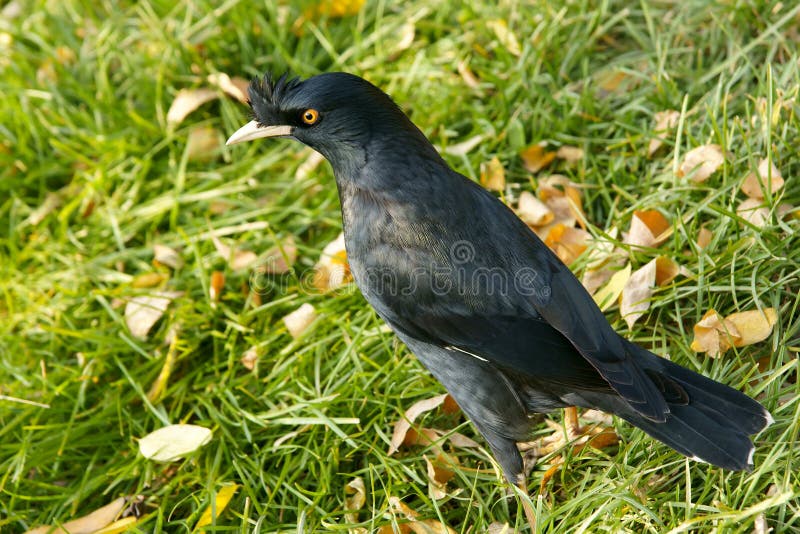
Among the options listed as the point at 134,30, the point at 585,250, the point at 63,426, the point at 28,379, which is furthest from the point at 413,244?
the point at 134,30

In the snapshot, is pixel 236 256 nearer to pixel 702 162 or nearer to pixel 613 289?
pixel 613 289

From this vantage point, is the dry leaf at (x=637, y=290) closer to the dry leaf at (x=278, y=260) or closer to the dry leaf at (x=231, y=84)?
the dry leaf at (x=278, y=260)

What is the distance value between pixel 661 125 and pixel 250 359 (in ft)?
7.49

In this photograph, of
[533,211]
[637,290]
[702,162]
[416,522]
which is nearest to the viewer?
[416,522]

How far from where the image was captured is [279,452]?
342 centimetres

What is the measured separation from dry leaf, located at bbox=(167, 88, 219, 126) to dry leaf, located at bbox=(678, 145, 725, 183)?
2.68 m

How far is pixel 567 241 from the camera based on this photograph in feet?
12.4

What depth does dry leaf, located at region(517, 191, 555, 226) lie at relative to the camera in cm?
386

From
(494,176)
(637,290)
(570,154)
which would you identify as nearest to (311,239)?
(494,176)

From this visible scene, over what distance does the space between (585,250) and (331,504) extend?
159cm

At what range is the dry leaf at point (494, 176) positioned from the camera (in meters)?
4.07

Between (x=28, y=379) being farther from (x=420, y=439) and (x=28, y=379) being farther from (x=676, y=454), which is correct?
(x=676, y=454)

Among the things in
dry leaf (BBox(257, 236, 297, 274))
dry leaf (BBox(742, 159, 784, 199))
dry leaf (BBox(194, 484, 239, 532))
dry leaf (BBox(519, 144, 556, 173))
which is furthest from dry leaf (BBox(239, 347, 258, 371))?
dry leaf (BBox(742, 159, 784, 199))

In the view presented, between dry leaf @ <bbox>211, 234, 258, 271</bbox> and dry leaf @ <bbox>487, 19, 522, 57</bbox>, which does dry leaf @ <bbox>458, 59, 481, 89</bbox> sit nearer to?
dry leaf @ <bbox>487, 19, 522, 57</bbox>
